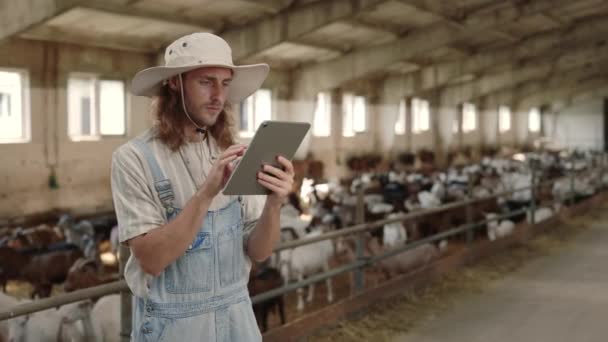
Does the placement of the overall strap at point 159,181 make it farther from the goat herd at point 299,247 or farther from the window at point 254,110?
the window at point 254,110

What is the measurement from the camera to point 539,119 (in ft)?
141

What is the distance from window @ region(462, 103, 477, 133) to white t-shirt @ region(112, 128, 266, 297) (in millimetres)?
31190

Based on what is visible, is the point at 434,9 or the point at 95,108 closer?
the point at 95,108

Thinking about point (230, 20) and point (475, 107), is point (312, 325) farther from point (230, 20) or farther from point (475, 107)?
point (475, 107)

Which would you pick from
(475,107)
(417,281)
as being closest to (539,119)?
(475,107)

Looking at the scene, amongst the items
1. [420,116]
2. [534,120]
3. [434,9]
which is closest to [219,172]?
[434,9]

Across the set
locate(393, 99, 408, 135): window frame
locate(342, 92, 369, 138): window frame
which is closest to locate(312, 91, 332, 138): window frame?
Result: locate(342, 92, 369, 138): window frame

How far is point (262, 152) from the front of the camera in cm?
171

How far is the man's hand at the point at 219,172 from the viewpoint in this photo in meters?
1.68

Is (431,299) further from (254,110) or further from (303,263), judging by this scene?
(254,110)

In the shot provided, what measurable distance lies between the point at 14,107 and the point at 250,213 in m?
11.6

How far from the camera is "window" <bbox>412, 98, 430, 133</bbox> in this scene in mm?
27344

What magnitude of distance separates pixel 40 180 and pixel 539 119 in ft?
118

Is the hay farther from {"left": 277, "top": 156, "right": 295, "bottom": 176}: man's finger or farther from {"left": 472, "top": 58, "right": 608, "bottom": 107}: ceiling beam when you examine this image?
{"left": 472, "top": 58, "right": 608, "bottom": 107}: ceiling beam
